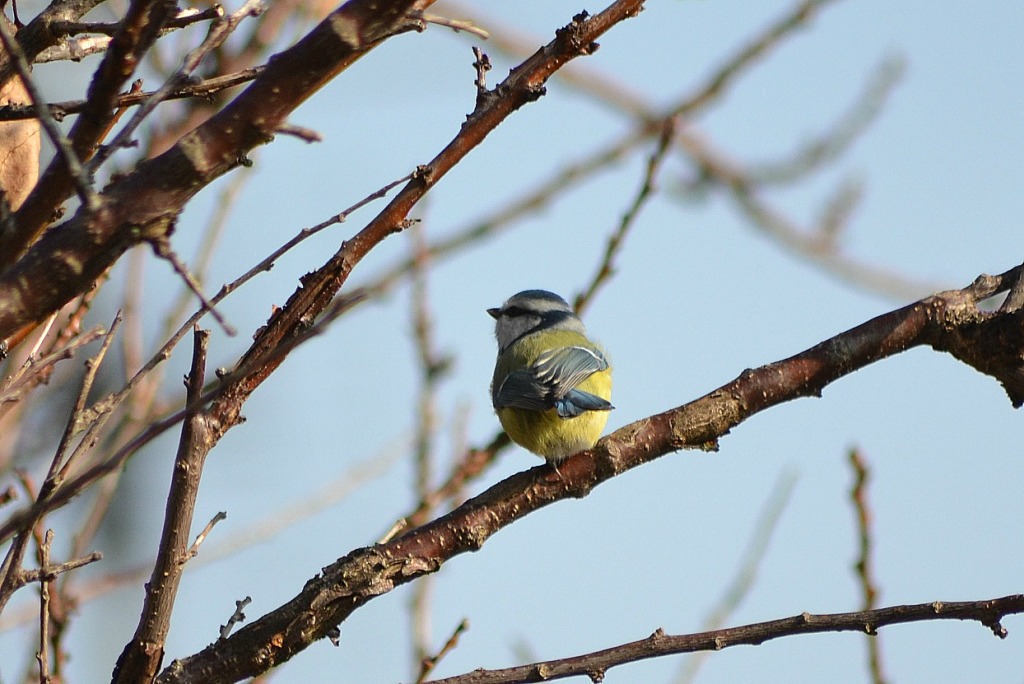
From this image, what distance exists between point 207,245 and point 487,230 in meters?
0.97

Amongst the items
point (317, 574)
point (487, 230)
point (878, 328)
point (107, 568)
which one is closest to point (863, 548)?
point (878, 328)

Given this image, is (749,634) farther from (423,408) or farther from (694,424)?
(423,408)

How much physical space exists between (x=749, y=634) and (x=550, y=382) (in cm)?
184

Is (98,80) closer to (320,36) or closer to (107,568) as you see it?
(320,36)

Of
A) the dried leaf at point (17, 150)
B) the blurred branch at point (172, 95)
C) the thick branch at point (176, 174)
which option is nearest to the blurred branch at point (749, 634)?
the thick branch at point (176, 174)

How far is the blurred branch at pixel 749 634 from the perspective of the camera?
5.69 feet

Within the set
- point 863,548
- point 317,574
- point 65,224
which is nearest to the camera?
point 65,224

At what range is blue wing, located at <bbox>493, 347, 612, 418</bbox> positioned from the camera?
3.39m

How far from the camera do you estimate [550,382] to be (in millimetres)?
3574

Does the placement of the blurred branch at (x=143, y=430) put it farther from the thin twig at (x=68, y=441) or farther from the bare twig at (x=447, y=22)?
the bare twig at (x=447, y=22)

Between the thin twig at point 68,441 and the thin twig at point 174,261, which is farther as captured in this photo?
the thin twig at point 68,441

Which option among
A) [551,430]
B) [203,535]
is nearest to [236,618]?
[203,535]

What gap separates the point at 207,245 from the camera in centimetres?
362

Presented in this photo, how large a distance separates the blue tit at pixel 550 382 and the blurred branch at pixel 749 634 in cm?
73
